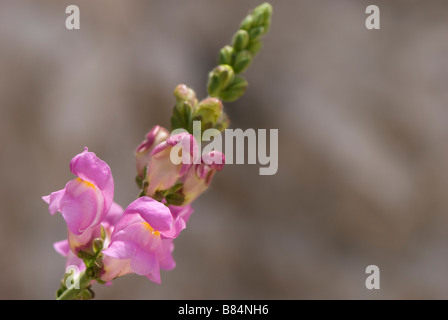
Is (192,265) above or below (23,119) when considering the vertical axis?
below

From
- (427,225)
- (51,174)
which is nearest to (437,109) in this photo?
(427,225)

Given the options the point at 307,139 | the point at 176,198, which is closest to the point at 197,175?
the point at 176,198

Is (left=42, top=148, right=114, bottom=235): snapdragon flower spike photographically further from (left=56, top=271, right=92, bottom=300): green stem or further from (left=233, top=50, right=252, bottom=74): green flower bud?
(left=233, top=50, right=252, bottom=74): green flower bud

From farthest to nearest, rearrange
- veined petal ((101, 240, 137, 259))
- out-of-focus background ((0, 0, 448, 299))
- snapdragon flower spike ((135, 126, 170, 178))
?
out-of-focus background ((0, 0, 448, 299)), snapdragon flower spike ((135, 126, 170, 178)), veined petal ((101, 240, 137, 259))

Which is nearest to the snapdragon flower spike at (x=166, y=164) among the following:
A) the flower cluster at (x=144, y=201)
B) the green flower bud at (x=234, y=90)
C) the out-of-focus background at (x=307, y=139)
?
the flower cluster at (x=144, y=201)

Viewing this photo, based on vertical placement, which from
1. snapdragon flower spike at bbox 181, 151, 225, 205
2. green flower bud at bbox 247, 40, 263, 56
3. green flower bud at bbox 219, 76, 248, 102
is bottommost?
snapdragon flower spike at bbox 181, 151, 225, 205

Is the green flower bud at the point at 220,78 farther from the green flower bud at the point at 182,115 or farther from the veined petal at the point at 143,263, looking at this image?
the veined petal at the point at 143,263

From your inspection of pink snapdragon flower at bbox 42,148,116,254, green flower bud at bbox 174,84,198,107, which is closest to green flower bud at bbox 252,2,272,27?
green flower bud at bbox 174,84,198,107

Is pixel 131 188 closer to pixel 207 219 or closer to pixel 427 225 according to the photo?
pixel 207 219

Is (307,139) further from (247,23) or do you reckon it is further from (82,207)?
(82,207)
